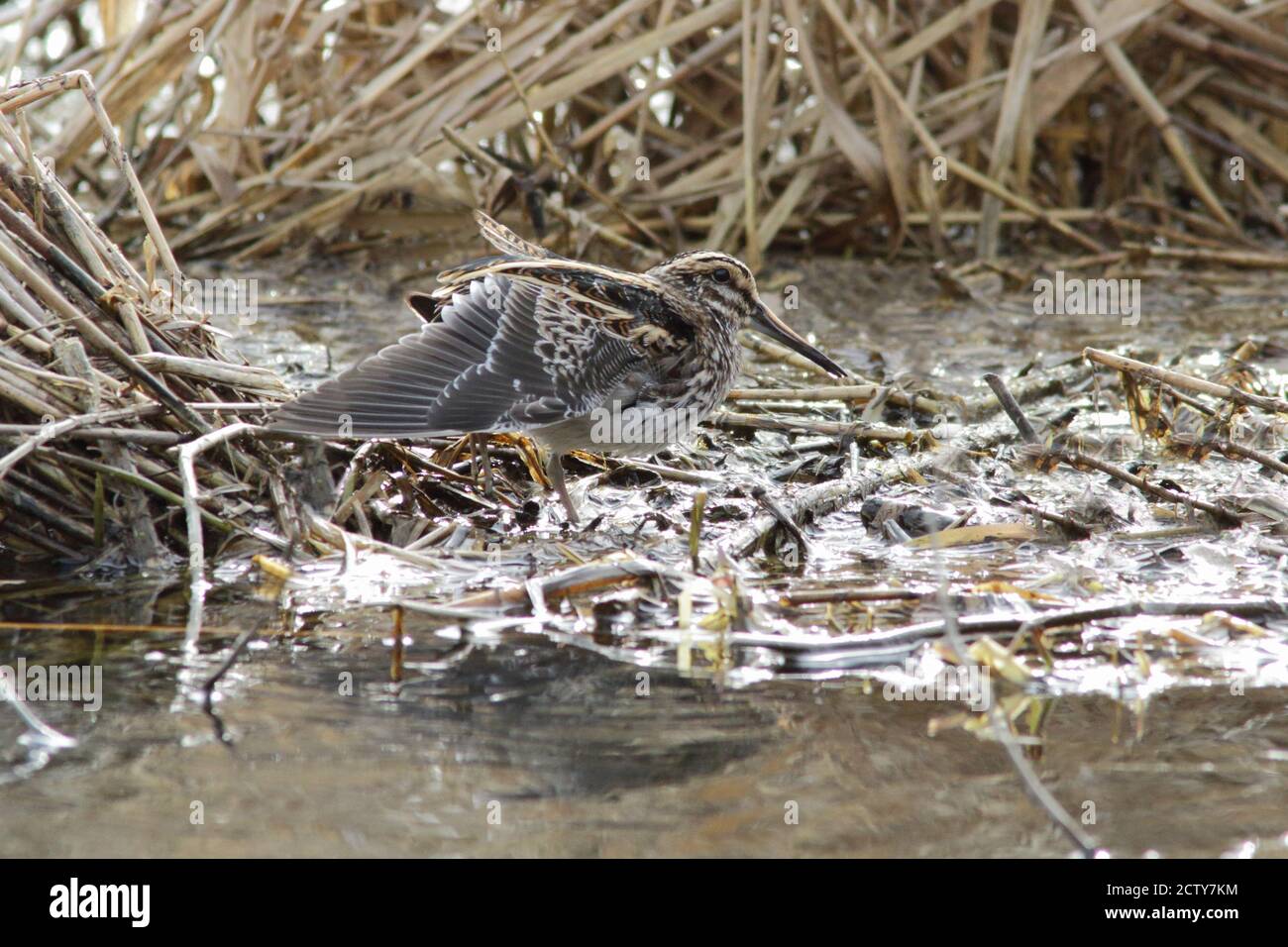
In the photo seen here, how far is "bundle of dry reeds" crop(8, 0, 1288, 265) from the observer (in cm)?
754

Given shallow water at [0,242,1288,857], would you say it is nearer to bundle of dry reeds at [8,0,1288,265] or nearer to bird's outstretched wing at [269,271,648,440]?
bird's outstretched wing at [269,271,648,440]

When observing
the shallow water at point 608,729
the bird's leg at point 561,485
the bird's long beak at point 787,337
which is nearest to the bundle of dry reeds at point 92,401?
the shallow water at point 608,729

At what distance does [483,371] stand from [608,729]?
4.38ft

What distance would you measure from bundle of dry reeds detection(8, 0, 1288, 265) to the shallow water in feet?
10.8

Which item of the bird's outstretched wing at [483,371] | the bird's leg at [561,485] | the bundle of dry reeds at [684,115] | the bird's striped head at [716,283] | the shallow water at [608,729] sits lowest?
the shallow water at [608,729]

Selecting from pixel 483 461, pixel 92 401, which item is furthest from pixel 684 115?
pixel 92 401

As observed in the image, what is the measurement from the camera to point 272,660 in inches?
154

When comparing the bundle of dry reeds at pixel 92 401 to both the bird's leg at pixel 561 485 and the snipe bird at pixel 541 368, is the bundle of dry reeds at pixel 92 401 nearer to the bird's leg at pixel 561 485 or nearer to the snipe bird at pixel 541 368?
the snipe bird at pixel 541 368

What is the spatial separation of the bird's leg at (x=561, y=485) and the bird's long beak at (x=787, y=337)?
102cm

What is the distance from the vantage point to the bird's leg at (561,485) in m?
4.94

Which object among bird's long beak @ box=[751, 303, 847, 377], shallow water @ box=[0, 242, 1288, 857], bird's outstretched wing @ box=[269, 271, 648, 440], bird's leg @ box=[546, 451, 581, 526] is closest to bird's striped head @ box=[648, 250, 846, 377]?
bird's long beak @ box=[751, 303, 847, 377]

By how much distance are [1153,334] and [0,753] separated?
5416 millimetres

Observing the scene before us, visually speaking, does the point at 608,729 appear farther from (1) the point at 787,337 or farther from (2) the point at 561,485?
(1) the point at 787,337

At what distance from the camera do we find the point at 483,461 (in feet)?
16.7
